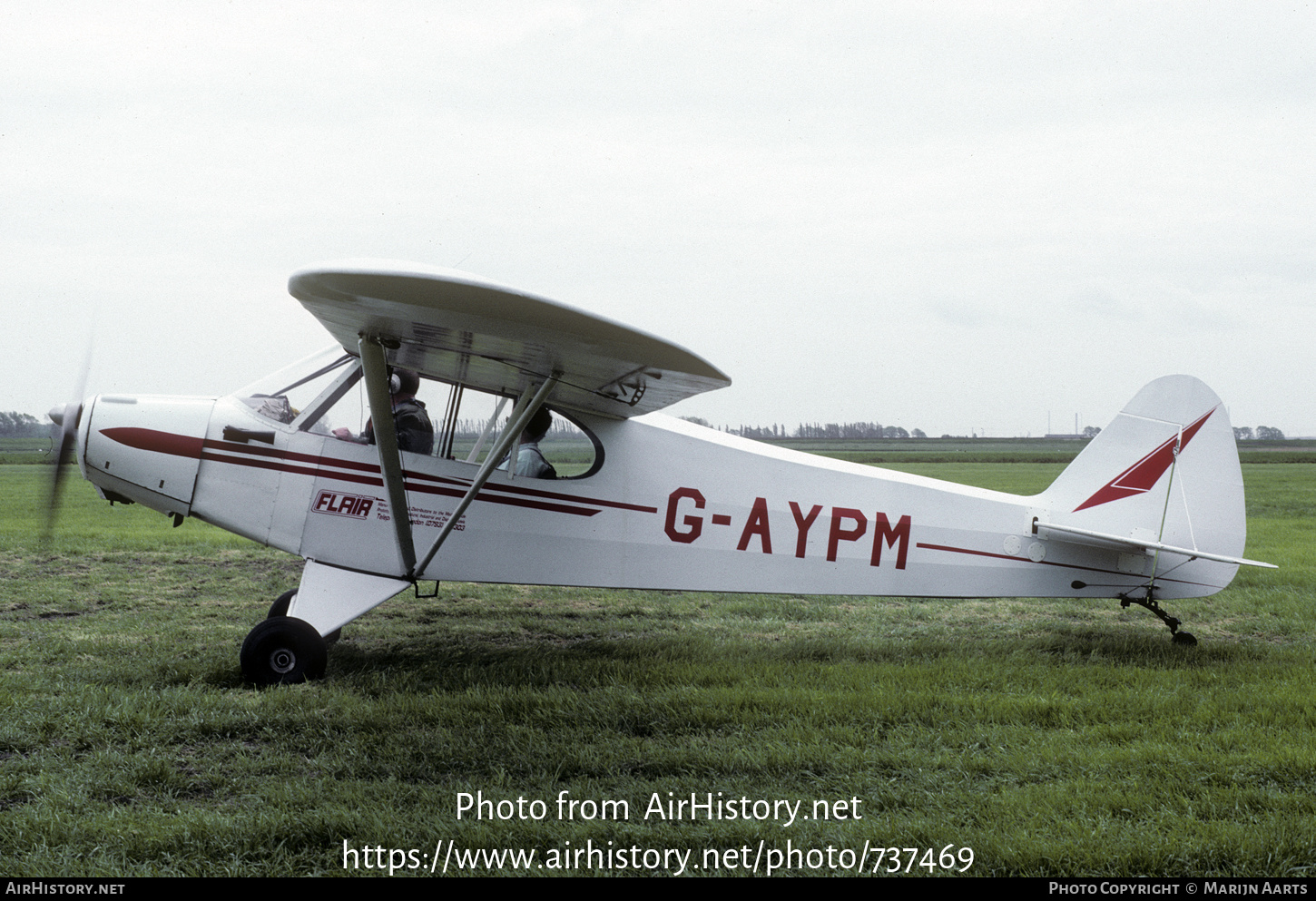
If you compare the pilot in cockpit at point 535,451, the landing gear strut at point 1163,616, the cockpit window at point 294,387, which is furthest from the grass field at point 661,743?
the cockpit window at point 294,387

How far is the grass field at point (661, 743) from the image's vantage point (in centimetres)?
323

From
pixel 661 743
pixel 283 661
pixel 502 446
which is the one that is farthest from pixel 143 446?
pixel 661 743

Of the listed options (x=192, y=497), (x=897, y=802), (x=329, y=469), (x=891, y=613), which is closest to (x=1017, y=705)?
(x=897, y=802)

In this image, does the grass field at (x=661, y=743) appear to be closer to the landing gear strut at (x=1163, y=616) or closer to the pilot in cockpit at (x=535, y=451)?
the landing gear strut at (x=1163, y=616)

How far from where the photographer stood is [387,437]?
509 centimetres

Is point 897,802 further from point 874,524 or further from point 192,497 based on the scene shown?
point 192,497

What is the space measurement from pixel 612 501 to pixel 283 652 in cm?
234

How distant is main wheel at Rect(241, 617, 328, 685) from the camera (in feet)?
17.2

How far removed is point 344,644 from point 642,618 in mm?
2715

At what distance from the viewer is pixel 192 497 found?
19.1 ft

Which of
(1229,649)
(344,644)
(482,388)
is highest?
(482,388)

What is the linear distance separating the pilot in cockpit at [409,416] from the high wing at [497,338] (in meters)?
0.14
